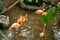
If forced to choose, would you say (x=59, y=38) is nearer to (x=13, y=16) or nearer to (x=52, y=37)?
(x=52, y=37)

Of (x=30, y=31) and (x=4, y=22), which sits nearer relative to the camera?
(x=30, y=31)

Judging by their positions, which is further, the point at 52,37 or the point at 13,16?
the point at 13,16

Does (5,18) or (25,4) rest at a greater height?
(25,4)

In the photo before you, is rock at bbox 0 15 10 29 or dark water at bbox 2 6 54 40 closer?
dark water at bbox 2 6 54 40

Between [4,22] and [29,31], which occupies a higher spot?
[4,22]

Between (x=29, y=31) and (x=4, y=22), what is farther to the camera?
(x=4, y=22)

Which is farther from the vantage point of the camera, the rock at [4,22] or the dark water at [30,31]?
the rock at [4,22]

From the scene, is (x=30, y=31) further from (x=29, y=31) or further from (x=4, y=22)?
(x=4, y=22)

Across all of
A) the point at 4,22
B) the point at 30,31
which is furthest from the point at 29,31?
the point at 4,22

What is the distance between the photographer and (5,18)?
2.91 metres

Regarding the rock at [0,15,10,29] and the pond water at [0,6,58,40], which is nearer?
the pond water at [0,6,58,40]

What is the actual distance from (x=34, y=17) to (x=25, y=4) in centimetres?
39

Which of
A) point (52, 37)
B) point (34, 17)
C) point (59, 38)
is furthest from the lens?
point (34, 17)

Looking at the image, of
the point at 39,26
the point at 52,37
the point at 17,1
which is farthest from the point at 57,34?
the point at 17,1
